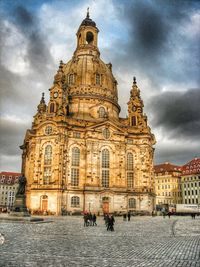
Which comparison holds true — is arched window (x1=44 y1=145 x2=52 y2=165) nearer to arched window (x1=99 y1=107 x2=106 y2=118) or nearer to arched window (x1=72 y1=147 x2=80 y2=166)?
arched window (x1=72 y1=147 x2=80 y2=166)

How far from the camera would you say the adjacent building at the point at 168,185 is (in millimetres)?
108000

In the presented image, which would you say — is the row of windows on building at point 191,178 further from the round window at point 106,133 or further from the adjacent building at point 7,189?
the adjacent building at point 7,189

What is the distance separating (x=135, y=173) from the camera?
65062 mm

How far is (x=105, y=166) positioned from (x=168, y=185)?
52749 millimetres

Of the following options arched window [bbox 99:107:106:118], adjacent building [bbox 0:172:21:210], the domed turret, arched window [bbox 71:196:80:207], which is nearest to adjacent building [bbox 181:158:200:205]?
the domed turret

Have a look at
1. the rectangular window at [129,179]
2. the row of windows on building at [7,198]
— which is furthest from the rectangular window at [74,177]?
the row of windows on building at [7,198]

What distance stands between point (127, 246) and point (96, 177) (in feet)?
146

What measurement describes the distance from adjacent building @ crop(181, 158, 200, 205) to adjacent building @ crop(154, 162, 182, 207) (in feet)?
5.93

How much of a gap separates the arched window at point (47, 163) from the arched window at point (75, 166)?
4298 millimetres

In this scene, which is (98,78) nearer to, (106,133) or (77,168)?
(106,133)

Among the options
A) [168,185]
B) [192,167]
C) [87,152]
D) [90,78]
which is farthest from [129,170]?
[192,167]

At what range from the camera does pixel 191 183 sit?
106 metres

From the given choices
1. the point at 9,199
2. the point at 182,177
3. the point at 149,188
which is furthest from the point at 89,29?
the point at 9,199

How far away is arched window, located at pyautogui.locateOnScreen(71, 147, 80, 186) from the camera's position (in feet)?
195
